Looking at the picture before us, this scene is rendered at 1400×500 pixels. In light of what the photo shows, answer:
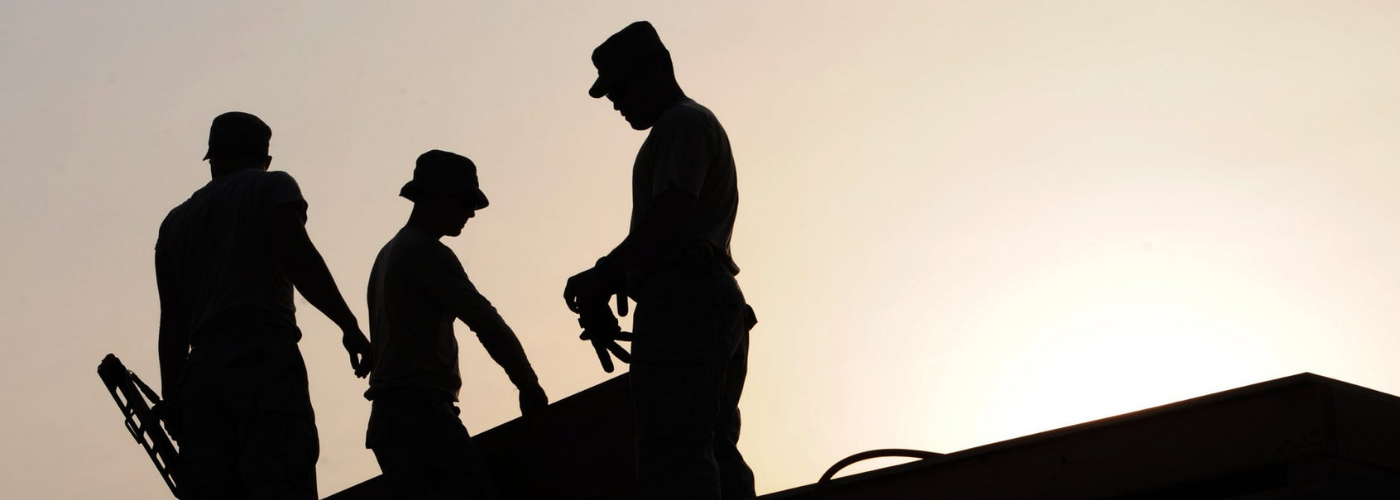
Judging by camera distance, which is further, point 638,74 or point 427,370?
point 427,370

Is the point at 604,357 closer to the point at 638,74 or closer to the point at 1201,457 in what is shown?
the point at 638,74

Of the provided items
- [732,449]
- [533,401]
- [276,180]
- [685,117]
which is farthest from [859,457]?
[276,180]

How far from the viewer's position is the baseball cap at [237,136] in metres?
6.34

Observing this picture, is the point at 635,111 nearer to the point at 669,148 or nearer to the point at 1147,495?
the point at 669,148

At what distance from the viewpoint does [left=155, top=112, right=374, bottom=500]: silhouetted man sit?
5.80 metres

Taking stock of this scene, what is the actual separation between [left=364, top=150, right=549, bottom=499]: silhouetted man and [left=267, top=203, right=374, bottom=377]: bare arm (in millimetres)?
689

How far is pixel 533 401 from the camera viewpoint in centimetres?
664

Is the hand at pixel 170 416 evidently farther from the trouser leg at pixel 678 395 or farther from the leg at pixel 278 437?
the trouser leg at pixel 678 395

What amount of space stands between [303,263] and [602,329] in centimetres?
126

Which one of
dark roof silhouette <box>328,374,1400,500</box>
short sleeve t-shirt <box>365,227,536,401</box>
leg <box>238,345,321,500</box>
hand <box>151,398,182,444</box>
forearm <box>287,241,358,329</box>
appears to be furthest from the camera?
short sleeve t-shirt <box>365,227,536,401</box>

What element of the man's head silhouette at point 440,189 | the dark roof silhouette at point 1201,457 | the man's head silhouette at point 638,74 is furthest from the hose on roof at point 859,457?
the man's head silhouette at point 440,189

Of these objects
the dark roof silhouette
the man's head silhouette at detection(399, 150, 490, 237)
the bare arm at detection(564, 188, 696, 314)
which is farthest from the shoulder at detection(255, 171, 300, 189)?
the dark roof silhouette

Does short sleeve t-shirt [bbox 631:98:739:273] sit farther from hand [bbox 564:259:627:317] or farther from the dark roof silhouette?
the dark roof silhouette

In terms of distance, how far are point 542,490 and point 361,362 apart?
99cm
